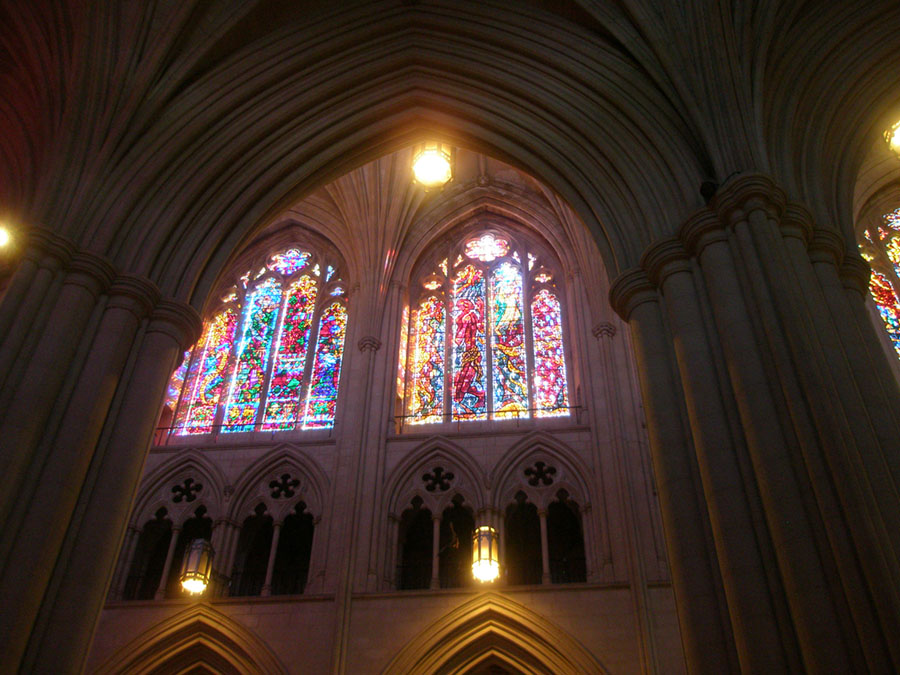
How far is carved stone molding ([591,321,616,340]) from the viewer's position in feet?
42.5

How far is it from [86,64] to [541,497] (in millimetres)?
8081

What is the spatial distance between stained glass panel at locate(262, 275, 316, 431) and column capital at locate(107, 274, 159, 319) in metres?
6.19

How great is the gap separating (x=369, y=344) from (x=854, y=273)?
27.1 feet

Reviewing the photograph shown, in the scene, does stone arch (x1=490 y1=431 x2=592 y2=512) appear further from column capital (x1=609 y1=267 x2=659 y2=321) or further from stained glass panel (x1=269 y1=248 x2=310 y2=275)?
stained glass panel (x1=269 y1=248 x2=310 y2=275)

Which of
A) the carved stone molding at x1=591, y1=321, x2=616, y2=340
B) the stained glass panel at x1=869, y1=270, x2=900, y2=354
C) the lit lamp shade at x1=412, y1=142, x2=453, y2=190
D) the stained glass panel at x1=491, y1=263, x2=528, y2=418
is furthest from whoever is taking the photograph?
the stained glass panel at x1=491, y1=263, x2=528, y2=418

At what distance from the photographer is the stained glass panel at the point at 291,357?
13469mm

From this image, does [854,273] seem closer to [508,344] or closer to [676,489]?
[676,489]

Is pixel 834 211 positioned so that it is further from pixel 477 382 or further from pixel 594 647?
pixel 477 382

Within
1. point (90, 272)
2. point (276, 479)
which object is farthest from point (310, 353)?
point (90, 272)

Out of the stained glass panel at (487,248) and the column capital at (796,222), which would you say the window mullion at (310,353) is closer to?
the stained glass panel at (487,248)

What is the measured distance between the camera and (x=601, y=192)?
→ 7.95 meters

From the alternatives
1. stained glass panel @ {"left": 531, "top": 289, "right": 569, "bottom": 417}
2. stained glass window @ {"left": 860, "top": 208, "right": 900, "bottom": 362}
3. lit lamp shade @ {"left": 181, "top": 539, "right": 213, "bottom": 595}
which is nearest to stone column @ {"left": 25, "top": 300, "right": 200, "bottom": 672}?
lit lamp shade @ {"left": 181, "top": 539, "right": 213, "bottom": 595}

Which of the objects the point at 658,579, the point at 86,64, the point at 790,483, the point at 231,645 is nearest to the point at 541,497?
the point at 658,579

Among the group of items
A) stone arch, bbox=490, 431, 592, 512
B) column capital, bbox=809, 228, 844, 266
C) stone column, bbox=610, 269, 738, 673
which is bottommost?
stone column, bbox=610, 269, 738, 673
